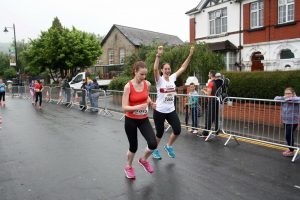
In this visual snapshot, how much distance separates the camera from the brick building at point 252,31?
19.9 metres

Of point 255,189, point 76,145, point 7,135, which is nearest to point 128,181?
point 255,189

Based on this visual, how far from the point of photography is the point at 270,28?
20969mm

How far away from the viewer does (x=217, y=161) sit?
646 cm

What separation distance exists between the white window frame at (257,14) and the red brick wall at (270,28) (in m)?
0.26

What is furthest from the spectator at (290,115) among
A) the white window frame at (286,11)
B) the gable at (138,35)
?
the gable at (138,35)

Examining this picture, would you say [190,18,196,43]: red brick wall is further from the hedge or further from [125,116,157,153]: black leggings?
[125,116,157,153]: black leggings

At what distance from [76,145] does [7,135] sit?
110 inches

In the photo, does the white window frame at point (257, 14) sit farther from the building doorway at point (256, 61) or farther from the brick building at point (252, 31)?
the building doorway at point (256, 61)

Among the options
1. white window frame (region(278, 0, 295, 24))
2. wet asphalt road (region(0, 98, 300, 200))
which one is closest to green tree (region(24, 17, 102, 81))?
white window frame (region(278, 0, 295, 24))

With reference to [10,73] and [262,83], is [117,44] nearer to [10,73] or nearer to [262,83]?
[10,73]

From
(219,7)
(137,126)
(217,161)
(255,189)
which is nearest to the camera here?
(255,189)

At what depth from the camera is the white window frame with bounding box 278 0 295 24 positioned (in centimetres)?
1978

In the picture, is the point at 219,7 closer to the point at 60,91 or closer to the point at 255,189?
the point at 60,91

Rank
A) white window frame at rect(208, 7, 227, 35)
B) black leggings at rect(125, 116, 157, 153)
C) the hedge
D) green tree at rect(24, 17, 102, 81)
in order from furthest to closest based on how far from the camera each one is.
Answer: green tree at rect(24, 17, 102, 81) → white window frame at rect(208, 7, 227, 35) → the hedge → black leggings at rect(125, 116, 157, 153)
